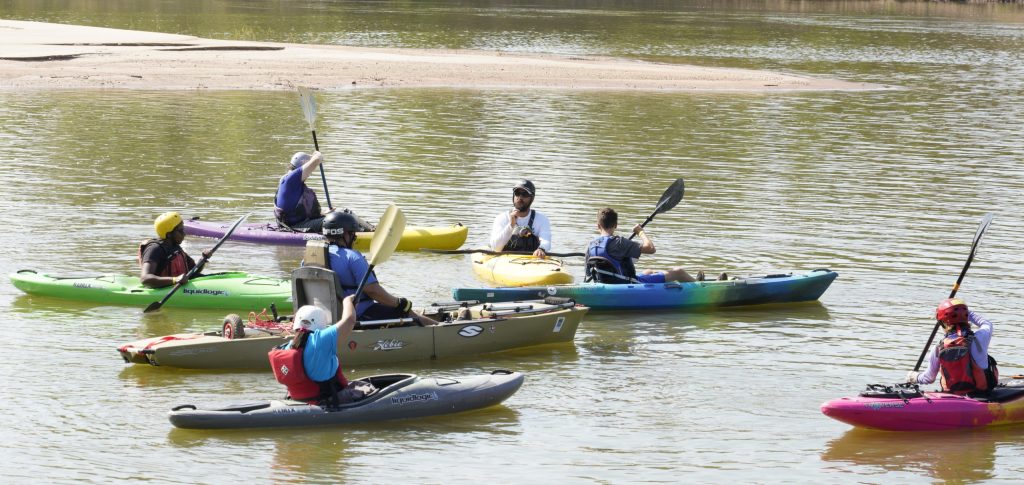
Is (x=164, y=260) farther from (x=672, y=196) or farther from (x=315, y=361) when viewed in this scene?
(x=672, y=196)

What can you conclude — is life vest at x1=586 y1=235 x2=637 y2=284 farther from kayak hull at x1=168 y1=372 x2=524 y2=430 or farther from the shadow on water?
the shadow on water

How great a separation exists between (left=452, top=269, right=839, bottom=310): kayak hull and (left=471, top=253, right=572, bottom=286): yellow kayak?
0.43m

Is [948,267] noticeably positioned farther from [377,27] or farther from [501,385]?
[377,27]

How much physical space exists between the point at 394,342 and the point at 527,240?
4.15 m

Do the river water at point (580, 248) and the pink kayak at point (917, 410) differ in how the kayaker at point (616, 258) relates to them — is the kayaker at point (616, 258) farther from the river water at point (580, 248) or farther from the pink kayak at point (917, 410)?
the pink kayak at point (917, 410)

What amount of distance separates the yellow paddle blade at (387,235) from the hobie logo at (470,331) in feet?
3.46

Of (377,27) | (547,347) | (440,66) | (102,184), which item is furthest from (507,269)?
(377,27)

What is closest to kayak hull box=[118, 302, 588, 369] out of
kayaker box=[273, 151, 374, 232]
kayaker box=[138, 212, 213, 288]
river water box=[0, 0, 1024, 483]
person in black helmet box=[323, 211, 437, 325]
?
river water box=[0, 0, 1024, 483]

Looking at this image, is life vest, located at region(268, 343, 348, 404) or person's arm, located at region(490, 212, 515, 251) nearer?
life vest, located at region(268, 343, 348, 404)

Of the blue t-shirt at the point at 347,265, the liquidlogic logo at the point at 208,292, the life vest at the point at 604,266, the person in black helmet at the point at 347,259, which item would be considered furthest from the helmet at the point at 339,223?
the life vest at the point at 604,266

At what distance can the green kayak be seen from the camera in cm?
1405

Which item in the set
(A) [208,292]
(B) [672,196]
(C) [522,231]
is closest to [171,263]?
(A) [208,292]

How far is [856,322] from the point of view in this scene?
1450cm

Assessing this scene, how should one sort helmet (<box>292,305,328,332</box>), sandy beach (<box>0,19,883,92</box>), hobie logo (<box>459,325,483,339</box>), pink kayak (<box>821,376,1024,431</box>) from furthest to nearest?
sandy beach (<box>0,19,883,92</box>) < hobie logo (<box>459,325,483,339</box>) < pink kayak (<box>821,376,1024,431</box>) < helmet (<box>292,305,328,332</box>)
